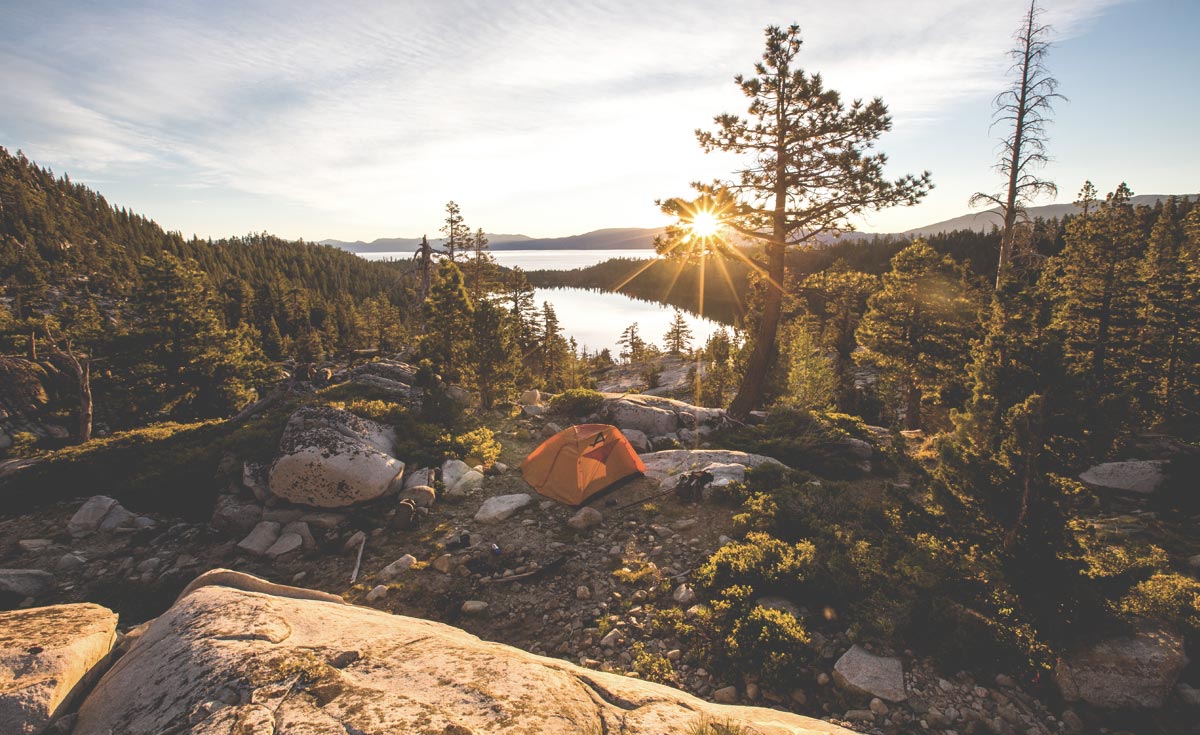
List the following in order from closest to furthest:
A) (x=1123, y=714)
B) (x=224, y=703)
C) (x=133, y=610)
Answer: (x=224, y=703), (x=1123, y=714), (x=133, y=610)

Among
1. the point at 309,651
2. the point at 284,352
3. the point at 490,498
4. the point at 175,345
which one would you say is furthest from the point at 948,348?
the point at 284,352

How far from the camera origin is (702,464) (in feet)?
40.0

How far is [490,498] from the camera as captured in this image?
449 inches

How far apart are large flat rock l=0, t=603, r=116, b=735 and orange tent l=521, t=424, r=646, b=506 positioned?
7.79m

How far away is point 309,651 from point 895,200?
16474 mm

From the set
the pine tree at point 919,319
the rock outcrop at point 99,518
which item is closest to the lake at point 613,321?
the pine tree at point 919,319

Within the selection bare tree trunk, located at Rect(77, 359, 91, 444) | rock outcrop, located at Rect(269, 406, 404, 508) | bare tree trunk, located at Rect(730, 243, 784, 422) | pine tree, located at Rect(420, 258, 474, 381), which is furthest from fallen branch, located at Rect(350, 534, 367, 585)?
bare tree trunk, located at Rect(77, 359, 91, 444)

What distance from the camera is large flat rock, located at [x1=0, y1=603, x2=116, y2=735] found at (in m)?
3.46

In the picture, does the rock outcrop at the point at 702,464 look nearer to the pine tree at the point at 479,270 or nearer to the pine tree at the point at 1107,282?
the pine tree at the point at 1107,282

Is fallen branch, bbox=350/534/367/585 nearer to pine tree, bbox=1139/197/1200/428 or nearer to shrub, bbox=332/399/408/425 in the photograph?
shrub, bbox=332/399/408/425

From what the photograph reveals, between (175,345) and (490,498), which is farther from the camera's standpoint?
(175,345)

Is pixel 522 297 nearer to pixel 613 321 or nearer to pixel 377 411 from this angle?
pixel 377 411

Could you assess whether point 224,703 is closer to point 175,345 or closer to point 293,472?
point 293,472

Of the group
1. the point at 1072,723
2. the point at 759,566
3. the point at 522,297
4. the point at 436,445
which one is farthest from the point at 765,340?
the point at 522,297
